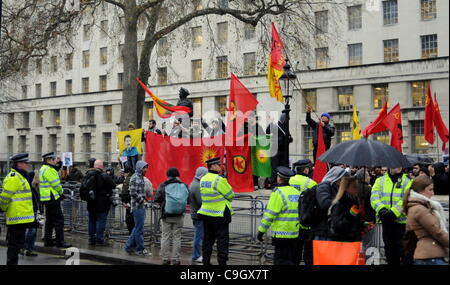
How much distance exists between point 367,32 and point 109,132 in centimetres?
2783

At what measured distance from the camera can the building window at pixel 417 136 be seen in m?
39.3

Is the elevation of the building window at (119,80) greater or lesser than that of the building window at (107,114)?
greater

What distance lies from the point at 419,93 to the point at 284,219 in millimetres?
33725

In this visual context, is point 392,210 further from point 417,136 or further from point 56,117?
point 56,117

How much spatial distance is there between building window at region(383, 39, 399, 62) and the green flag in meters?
30.1

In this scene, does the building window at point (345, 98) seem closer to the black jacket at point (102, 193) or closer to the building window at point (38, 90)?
the black jacket at point (102, 193)

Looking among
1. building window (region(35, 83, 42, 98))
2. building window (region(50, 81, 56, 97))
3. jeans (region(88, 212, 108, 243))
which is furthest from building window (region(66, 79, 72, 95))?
jeans (region(88, 212, 108, 243))

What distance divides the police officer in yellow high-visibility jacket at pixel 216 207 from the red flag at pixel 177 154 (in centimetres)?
351

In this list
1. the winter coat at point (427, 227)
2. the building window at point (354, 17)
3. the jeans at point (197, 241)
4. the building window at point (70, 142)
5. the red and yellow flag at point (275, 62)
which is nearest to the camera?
the winter coat at point (427, 227)

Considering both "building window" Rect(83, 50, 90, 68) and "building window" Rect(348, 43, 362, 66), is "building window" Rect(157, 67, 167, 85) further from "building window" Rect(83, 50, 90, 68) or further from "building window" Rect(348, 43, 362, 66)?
"building window" Rect(348, 43, 362, 66)

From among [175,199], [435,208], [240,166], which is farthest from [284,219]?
[240,166]

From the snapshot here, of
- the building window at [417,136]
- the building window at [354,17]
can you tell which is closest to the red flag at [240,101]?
the building window at [417,136]

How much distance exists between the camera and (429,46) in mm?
39094
